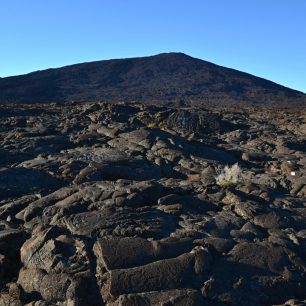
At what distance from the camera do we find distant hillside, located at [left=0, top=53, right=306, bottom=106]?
79.8m

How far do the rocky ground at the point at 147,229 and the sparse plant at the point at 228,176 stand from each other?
0.31 ft

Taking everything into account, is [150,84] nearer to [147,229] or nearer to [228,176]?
[228,176]

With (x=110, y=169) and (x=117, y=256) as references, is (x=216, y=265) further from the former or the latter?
(x=110, y=169)

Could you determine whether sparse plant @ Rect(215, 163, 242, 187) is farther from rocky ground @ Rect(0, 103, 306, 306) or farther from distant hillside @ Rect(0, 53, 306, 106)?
distant hillside @ Rect(0, 53, 306, 106)

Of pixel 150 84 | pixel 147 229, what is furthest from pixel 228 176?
pixel 150 84

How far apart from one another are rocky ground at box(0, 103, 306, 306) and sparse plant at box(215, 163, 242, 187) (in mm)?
95

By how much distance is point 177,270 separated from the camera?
10781 millimetres

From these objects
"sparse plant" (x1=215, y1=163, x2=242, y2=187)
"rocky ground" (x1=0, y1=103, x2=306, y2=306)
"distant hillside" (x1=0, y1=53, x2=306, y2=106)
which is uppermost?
"distant hillside" (x1=0, y1=53, x2=306, y2=106)

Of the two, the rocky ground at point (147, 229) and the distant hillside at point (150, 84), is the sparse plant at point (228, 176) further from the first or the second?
the distant hillside at point (150, 84)

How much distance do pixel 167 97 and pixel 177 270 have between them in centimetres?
7204

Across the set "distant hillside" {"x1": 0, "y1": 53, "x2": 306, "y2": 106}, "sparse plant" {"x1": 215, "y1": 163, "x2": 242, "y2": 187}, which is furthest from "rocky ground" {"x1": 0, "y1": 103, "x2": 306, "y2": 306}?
"distant hillside" {"x1": 0, "y1": 53, "x2": 306, "y2": 106}

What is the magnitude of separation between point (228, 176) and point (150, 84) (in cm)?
7858

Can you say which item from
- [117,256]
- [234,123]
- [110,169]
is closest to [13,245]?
[117,256]

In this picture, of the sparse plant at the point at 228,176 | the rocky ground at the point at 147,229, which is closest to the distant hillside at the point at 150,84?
the rocky ground at the point at 147,229
